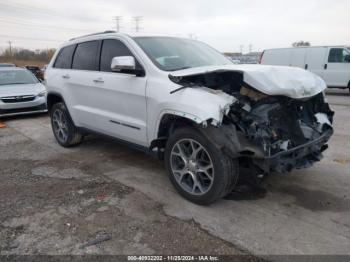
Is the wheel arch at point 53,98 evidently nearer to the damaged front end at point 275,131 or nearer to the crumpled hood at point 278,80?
the crumpled hood at point 278,80

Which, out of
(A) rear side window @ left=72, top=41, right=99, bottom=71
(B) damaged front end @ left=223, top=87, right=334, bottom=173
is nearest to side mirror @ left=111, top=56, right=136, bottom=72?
(A) rear side window @ left=72, top=41, right=99, bottom=71

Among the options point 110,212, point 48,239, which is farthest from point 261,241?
point 48,239

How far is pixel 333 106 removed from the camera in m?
10.4

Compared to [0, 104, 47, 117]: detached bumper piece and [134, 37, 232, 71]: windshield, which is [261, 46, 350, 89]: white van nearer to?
[134, 37, 232, 71]: windshield

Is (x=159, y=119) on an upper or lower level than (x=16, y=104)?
upper

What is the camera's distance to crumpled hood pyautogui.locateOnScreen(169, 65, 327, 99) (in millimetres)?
3111

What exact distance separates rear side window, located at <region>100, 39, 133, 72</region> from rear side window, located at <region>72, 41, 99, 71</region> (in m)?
0.20

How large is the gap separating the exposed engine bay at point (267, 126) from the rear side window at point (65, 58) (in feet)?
9.06

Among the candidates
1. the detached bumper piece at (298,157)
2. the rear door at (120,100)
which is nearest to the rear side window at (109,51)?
the rear door at (120,100)

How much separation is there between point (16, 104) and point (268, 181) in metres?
7.58

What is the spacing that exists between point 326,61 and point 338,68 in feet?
2.06

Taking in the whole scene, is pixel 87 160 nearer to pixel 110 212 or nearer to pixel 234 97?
pixel 110 212

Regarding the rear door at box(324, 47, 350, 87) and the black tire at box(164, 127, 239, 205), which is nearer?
the black tire at box(164, 127, 239, 205)

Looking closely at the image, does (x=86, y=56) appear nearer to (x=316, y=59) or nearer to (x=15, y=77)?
(x=15, y=77)
